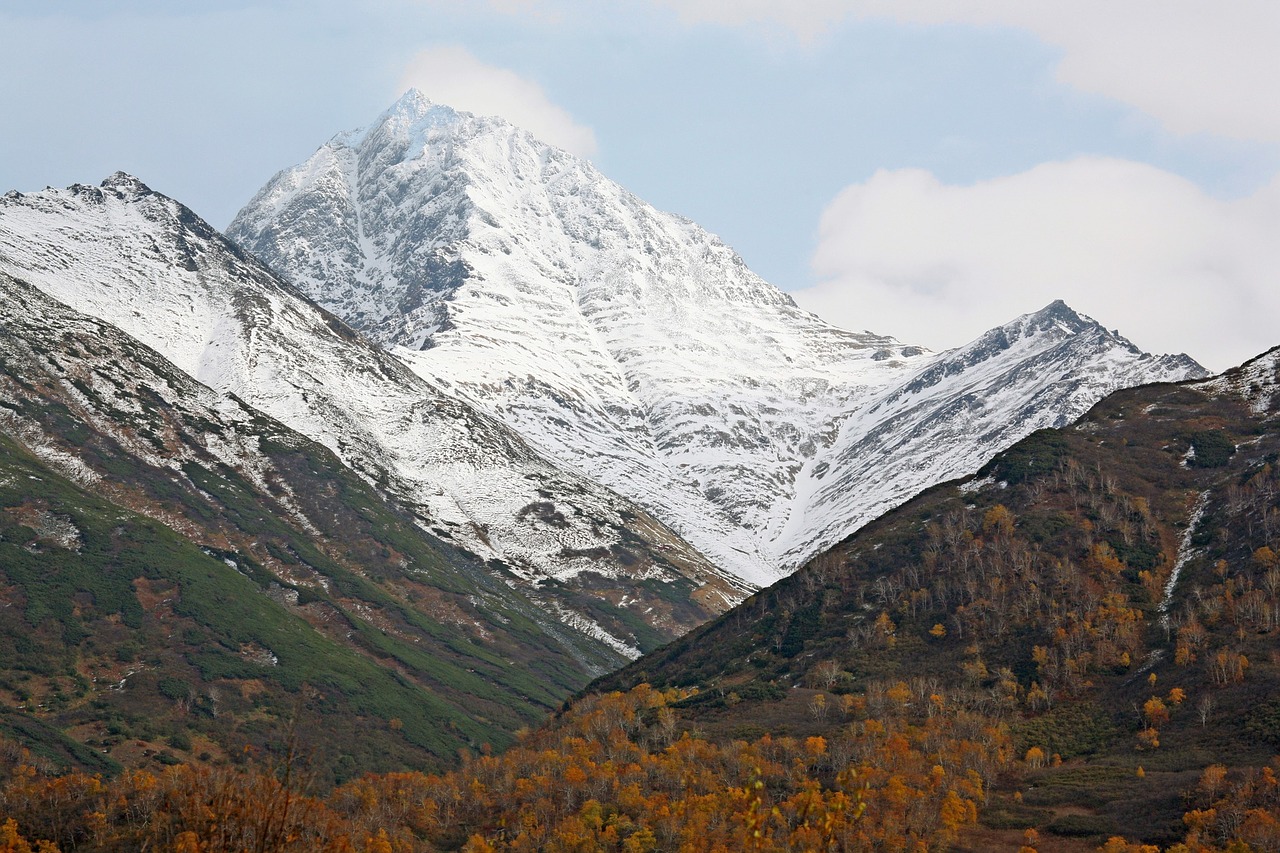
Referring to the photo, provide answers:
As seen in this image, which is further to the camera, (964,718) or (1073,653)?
(1073,653)

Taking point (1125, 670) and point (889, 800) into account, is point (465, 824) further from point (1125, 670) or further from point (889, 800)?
point (1125, 670)

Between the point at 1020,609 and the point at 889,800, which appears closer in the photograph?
the point at 889,800

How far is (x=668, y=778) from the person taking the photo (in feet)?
436

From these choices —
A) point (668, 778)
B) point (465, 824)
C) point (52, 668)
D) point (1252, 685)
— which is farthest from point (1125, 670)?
point (52, 668)

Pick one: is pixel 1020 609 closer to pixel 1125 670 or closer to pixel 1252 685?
pixel 1125 670

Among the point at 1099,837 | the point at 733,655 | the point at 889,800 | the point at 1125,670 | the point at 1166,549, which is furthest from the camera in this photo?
the point at 733,655

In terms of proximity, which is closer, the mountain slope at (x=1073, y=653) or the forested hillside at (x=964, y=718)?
the forested hillside at (x=964, y=718)

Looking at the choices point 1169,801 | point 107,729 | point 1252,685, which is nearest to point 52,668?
point 107,729

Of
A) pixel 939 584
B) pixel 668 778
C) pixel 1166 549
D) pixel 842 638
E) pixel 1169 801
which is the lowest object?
pixel 668 778

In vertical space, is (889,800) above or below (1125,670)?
below

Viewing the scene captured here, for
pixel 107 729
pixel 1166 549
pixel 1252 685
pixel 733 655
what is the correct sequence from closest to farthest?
1. pixel 1252 685
2. pixel 107 729
3. pixel 1166 549
4. pixel 733 655

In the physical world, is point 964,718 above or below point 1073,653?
below

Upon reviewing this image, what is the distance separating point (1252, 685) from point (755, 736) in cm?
6105

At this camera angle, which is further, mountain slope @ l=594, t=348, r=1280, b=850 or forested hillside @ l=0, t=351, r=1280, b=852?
mountain slope @ l=594, t=348, r=1280, b=850
